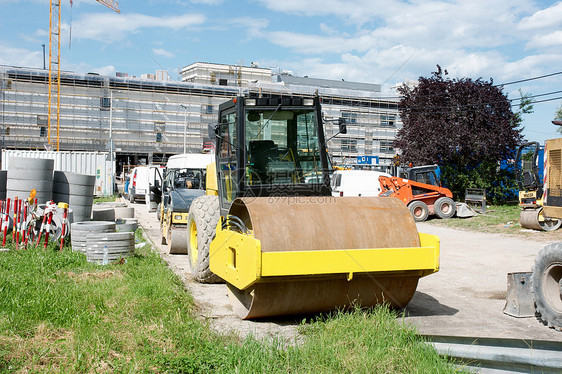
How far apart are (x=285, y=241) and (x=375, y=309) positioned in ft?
4.30

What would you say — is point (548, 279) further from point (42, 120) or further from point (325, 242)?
point (42, 120)

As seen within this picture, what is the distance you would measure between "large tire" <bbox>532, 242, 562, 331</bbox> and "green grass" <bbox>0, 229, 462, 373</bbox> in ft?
6.78

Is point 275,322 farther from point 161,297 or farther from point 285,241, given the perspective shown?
point 161,297

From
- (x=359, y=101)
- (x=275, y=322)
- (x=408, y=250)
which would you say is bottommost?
(x=275, y=322)

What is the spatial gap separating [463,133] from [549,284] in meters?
21.7

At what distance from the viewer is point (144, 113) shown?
75.2 m

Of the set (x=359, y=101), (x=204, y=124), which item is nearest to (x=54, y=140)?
(x=204, y=124)

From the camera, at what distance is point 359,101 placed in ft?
253

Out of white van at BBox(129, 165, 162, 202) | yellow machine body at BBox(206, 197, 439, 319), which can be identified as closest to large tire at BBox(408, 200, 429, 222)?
white van at BBox(129, 165, 162, 202)

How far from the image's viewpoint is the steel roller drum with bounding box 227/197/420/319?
19.5ft

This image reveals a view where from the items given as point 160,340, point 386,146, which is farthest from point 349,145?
point 160,340

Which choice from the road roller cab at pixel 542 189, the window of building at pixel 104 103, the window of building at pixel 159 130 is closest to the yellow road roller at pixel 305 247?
the road roller cab at pixel 542 189

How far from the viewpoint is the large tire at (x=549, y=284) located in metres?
6.43

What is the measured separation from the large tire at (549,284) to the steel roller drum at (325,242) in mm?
1620
